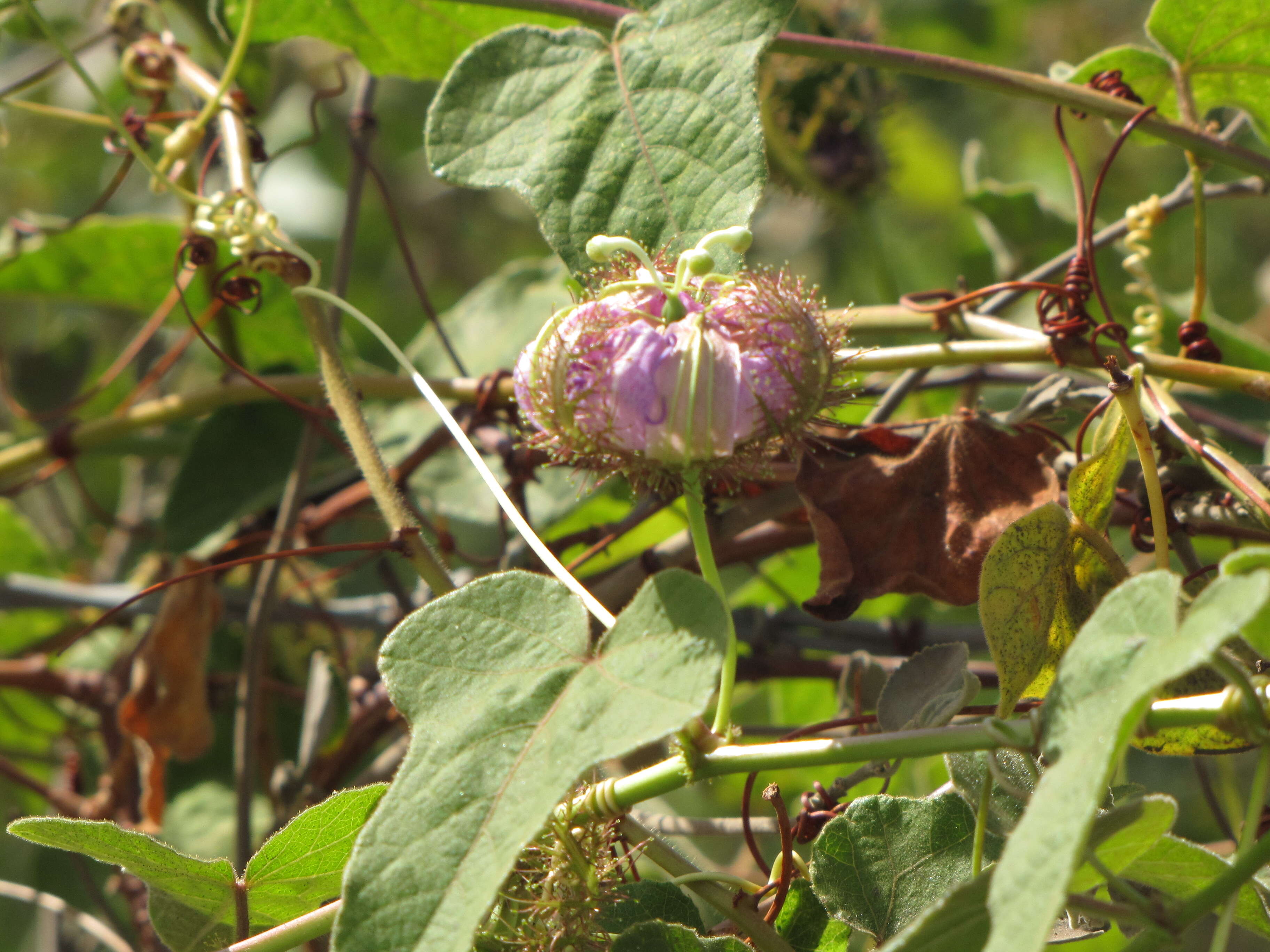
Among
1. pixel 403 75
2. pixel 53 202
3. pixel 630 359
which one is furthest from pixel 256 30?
pixel 53 202

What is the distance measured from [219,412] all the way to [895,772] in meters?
0.88

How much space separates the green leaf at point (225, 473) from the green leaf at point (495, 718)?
72 centimetres

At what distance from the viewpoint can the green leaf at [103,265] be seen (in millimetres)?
1305

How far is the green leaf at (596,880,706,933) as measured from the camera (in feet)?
2.10

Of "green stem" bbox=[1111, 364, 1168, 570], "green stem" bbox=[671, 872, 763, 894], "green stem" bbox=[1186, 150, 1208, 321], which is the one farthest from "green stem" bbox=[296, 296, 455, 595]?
"green stem" bbox=[1186, 150, 1208, 321]

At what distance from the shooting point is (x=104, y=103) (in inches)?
36.5

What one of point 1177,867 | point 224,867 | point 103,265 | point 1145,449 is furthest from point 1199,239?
point 103,265

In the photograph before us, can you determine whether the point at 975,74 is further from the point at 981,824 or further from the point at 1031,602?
the point at 981,824

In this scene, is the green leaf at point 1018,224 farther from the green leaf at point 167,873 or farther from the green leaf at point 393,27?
the green leaf at point 167,873

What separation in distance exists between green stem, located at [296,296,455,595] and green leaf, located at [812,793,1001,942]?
0.30 meters

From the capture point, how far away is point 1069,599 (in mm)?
654

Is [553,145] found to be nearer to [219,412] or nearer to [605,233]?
[605,233]

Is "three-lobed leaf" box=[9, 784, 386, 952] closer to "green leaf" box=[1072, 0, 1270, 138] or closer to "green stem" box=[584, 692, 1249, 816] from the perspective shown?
"green stem" box=[584, 692, 1249, 816]

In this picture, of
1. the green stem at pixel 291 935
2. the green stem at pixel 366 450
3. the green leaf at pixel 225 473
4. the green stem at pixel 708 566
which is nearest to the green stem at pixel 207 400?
the green leaf at pixel 225 473
